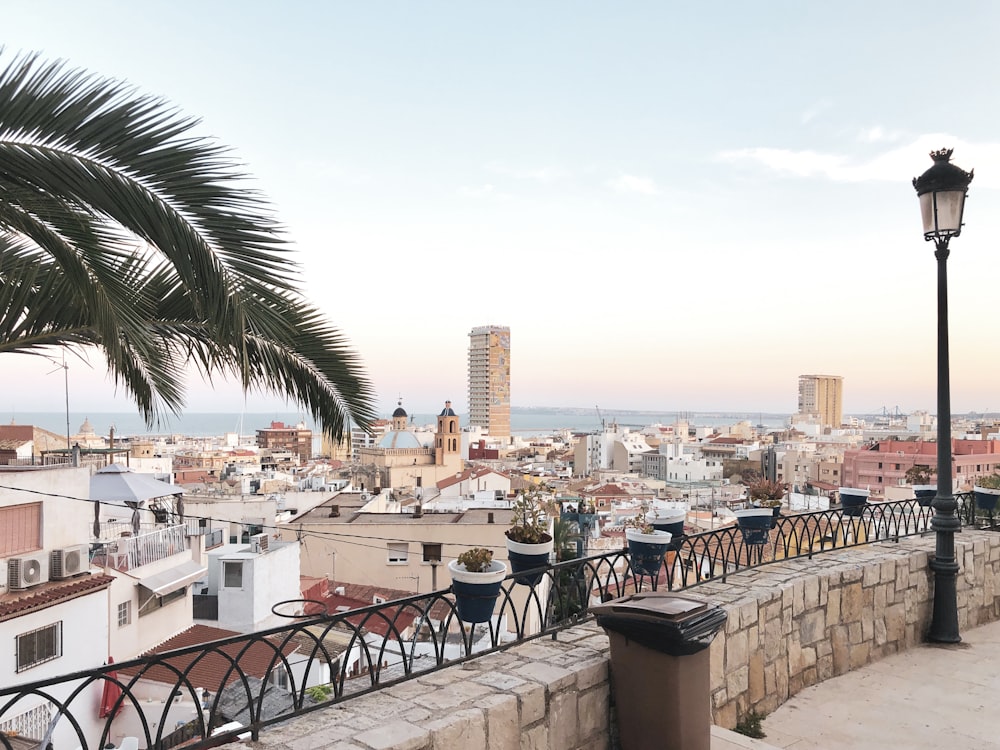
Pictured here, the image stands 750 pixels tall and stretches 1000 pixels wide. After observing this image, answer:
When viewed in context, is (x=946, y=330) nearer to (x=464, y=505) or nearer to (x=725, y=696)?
(x=725, y=696)

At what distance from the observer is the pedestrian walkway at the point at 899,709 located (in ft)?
12.6

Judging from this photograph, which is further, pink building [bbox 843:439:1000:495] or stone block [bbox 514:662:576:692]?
pink building [bbox 843:439:1000:495]

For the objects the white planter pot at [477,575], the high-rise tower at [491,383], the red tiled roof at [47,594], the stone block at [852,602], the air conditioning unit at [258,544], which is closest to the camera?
the white planter pot at [477,575]

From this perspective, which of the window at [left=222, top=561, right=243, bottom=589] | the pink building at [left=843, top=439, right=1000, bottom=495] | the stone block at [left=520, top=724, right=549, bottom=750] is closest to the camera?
the stone block at [left=520, top=724, right=549, bottom=750]

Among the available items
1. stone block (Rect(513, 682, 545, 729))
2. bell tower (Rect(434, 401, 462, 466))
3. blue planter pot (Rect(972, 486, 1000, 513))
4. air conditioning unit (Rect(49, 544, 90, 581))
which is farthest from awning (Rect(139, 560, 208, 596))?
bell tower (Rect(434, 401, 462, 466))

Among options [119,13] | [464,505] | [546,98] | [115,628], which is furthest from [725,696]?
[464,505]

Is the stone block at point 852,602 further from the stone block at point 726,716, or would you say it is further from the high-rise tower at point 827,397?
the high-rise tower at point 827,397

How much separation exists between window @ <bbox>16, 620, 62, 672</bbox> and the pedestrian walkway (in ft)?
43.6

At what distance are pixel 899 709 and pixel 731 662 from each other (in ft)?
4.54

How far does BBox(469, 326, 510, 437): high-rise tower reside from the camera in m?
174

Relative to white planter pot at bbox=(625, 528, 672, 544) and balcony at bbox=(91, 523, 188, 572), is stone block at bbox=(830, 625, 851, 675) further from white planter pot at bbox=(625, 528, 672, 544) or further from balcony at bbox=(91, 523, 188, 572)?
balcony at bbox=(91, 523, 188, 572)

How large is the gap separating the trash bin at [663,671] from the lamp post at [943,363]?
3.67 metres

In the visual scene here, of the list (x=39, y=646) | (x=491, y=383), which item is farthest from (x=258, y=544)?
(x=491, y=383)

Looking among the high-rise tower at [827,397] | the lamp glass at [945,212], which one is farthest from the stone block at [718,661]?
the high-rise tower at [827,397]
